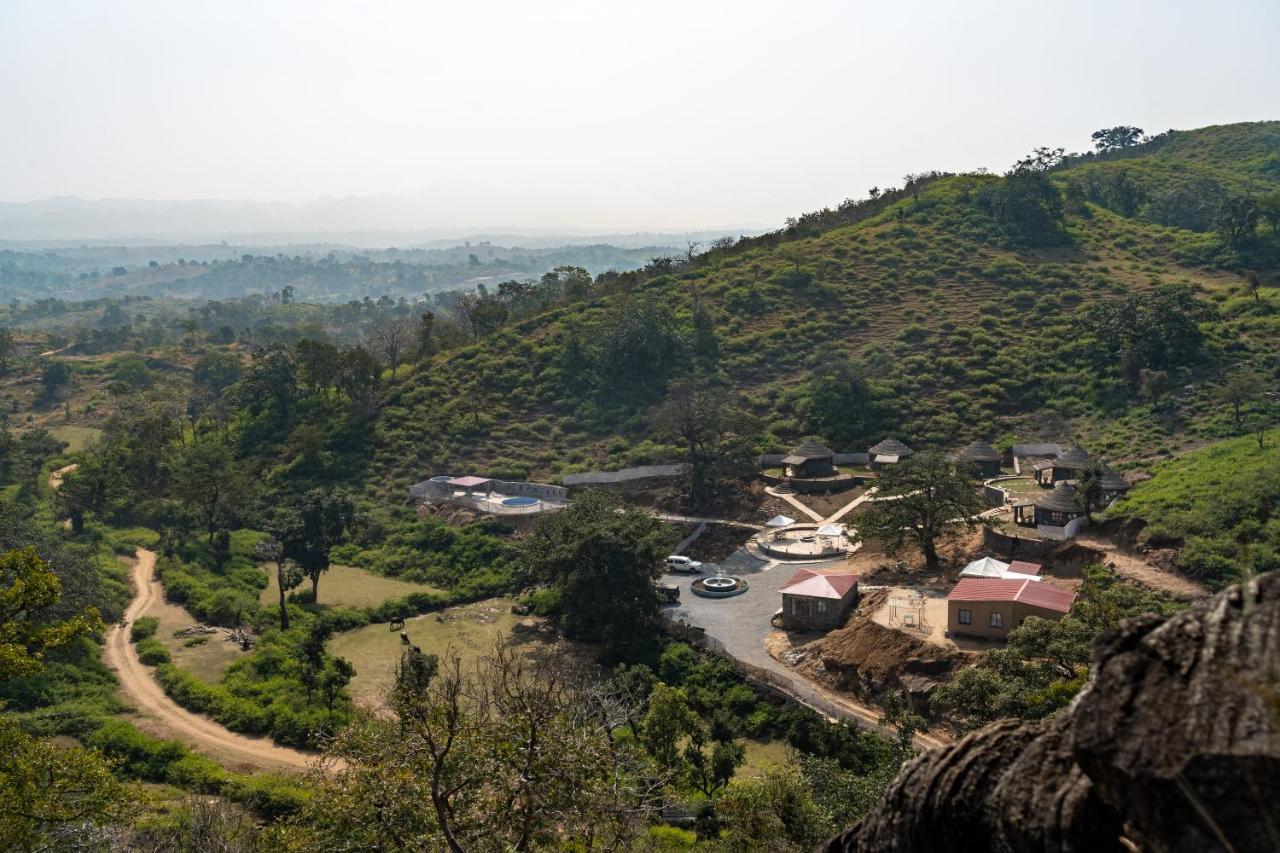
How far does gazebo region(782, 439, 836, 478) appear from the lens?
41.6 meters

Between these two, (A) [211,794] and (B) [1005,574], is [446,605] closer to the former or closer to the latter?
(A) [211,794]

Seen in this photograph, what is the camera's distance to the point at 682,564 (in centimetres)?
3369

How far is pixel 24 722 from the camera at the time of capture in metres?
20.6

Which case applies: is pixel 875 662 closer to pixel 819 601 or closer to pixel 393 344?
pixel 819 601

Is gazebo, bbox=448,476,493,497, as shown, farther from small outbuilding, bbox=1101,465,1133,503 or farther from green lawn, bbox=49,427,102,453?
green lawn, bbox=49,427,102,453

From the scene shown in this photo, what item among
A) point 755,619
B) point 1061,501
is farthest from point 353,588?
point 1061,501

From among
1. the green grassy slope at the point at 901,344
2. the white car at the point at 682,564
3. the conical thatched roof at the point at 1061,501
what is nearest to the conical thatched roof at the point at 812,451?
the green grassy slope at the point at 901,344

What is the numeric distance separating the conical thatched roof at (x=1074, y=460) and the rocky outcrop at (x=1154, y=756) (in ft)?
107

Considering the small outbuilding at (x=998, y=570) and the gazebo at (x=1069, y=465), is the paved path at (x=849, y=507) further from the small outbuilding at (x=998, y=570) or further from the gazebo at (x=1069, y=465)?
the small outbuilding at (x=998, y=570)

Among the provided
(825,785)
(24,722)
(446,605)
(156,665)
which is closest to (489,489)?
(446,605)

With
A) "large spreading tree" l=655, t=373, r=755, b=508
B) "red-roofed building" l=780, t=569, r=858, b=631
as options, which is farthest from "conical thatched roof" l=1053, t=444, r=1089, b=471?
"large spreading tree" l=655, t=373, r=755, b=508

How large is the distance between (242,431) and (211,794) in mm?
A: 38654

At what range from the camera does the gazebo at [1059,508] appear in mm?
30062

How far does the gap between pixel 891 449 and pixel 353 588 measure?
996 inches
